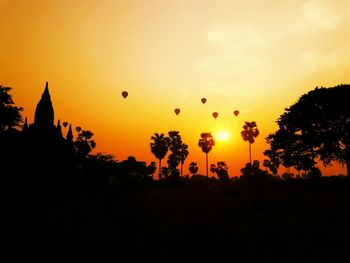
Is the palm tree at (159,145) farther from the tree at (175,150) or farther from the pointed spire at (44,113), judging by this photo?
the pointed spire at (44,113)

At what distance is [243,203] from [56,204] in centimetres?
2041

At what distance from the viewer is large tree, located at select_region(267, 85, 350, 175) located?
4362 cm

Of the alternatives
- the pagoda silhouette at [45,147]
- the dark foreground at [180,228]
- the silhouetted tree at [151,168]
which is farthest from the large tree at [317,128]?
the silhouetted tree at [151,168]

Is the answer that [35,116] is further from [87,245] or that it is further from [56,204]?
[87,245]

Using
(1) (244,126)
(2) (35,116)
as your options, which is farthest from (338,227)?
(1) (244,126)

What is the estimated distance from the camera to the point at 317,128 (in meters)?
45.1

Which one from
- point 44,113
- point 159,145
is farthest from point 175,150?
point 44,113

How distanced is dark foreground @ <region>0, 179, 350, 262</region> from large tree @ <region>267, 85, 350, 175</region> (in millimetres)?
5093

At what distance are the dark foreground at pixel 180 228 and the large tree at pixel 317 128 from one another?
5.09m

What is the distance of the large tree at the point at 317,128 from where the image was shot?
4362 centimetres

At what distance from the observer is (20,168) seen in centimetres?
4100

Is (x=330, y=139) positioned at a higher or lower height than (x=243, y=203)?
higher

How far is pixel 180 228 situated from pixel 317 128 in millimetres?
26890

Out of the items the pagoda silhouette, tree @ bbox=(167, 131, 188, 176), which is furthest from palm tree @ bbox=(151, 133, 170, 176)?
the pagoda silhouette
